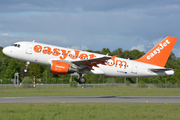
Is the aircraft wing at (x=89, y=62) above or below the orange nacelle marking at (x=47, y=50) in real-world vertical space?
below

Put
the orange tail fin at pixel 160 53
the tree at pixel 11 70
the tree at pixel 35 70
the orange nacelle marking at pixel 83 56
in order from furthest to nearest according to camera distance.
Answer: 1. the tree at pixel 35 70
2. the tree at pixel 11 70
3. the orange tail fin at pixel 160 53
4. the orange nacelle marking at pixel 83 56

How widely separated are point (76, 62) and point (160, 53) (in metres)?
14.4

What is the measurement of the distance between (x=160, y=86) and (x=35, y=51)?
4132cm

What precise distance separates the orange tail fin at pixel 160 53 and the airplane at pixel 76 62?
883 millimetres

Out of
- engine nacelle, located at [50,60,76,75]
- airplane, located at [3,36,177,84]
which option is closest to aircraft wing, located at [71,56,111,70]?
airplane, located at [3,36,177,84]

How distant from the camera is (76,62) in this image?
37.5m

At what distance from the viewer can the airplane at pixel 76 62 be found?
3728 cm

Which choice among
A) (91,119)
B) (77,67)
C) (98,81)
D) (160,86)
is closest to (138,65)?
(77,67)

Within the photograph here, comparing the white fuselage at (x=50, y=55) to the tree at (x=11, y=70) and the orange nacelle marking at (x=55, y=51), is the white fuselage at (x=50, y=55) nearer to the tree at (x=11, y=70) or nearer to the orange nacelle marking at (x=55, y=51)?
the orange nacelle marking at (x=55, y=51)

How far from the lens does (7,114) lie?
73.7 ft

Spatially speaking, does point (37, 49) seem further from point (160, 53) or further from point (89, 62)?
point (160, 53)

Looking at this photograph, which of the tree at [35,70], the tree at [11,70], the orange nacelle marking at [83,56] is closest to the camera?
the orange nacelle marking at [83,56]

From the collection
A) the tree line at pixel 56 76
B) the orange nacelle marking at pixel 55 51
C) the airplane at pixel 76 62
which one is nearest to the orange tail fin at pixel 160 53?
the airplane at pixel 76 62

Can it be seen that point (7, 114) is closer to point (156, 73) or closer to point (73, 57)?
point (73, 57)
